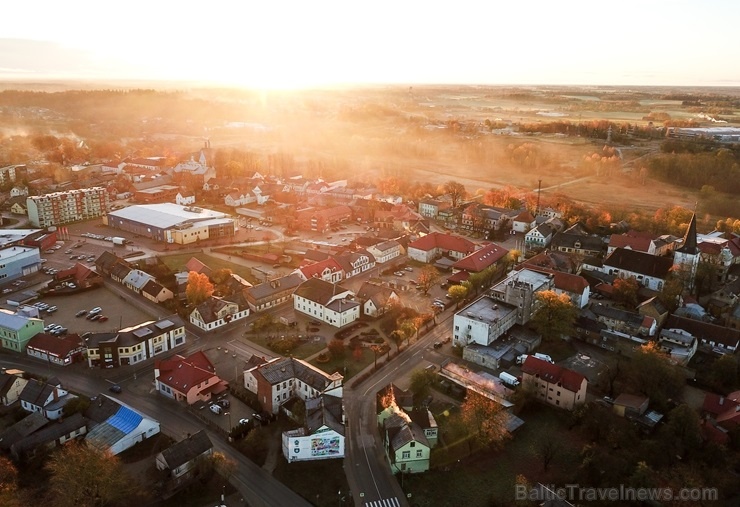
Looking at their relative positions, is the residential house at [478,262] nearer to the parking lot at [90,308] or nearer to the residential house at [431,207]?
the residential house at [431,207]

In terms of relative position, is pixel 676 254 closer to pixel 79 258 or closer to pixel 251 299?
pixel 251 299

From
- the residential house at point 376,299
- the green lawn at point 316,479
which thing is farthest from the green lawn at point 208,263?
the green lawn at point 316,479

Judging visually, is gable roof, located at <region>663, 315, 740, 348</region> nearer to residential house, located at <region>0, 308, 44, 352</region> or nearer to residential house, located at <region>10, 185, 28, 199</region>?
residential house, located at <region>0, 308, 44, 352</region>

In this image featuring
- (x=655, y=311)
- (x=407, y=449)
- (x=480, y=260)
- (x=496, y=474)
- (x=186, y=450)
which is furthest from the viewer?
(x=480, y=260)

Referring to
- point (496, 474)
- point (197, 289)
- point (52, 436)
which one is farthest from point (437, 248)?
point (52, 436)

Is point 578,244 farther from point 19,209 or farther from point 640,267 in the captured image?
point 19,209

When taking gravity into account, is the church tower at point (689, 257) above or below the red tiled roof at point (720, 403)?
above
